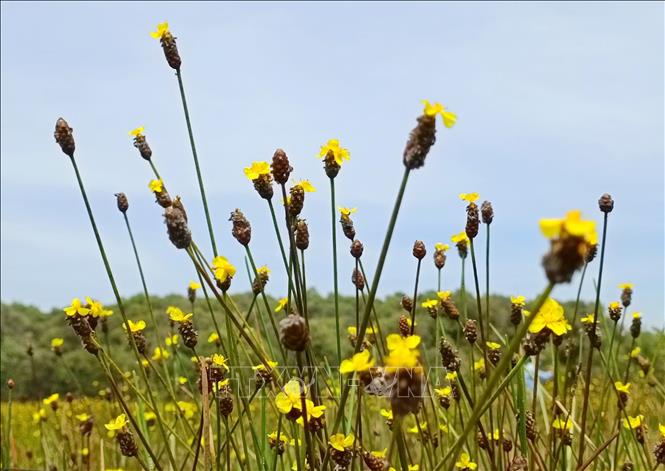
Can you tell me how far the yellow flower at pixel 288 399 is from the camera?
1.24m

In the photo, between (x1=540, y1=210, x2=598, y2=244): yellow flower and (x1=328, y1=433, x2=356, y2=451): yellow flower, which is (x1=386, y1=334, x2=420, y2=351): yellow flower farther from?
(x1=328, y1=433, x2=356, y2=451): yellow flower

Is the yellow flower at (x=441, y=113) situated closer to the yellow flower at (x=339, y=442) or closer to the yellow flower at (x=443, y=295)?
the yellow flower at (x=339, y=442)

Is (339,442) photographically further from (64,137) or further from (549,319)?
(64,137)

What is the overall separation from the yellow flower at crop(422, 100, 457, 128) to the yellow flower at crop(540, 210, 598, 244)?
0.95 ft

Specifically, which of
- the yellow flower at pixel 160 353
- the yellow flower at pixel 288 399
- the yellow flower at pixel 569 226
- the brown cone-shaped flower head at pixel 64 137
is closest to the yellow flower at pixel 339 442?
the yellow flower at pixel 288 399

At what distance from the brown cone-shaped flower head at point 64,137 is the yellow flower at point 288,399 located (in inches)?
27.7

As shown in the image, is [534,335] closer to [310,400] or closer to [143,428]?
[310,400]

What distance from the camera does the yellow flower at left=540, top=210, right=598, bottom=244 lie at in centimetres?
74

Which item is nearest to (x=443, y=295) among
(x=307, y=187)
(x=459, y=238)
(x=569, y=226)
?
(x=459, y=238)

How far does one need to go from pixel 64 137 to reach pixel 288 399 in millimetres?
754

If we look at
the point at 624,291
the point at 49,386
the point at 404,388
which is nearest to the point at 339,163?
the point at 404,388

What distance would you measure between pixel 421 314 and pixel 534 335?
7.82 meters

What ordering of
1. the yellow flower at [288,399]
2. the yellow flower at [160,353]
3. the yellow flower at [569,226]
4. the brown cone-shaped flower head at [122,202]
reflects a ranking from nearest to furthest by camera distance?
1. the yellow flower at [569,226]
2. the yellow flower at [288,399]
3. the brown cone-shaped flower head at [122,202]
4. the yellow flower at [160,353]

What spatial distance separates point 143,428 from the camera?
225 centimetres
